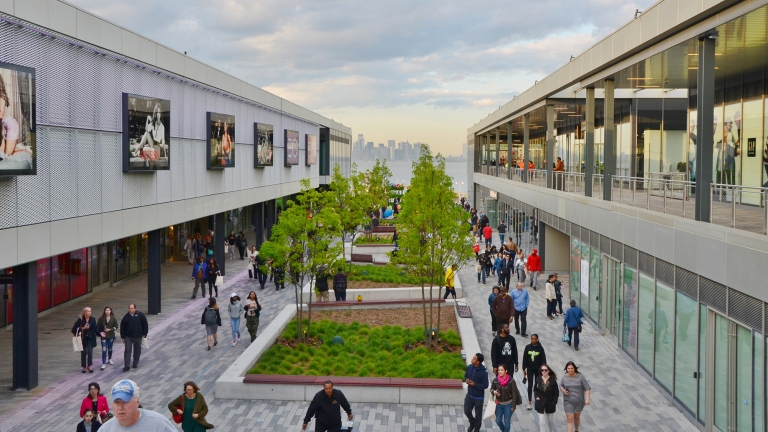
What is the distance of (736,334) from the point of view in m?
11.6

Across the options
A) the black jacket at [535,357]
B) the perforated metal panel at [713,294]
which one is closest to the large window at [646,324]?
the perforated metal panel at [713,294]

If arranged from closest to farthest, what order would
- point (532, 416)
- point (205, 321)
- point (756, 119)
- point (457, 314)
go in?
point (532, 416) < point (756, 119) < point (205, 321) < point (457, 314)

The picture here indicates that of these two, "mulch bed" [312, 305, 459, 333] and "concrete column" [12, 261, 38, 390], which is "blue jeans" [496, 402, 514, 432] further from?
"concrete column" [12, 261, 38, 390]

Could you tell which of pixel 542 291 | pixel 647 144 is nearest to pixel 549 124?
pixel 647 144

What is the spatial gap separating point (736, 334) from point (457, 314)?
11.3 metres

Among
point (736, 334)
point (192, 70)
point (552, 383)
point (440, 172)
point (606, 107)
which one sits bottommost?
point (552, 383)

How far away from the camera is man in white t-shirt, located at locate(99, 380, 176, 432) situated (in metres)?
4.16

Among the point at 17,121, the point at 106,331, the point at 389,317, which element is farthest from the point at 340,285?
the point at 17,121

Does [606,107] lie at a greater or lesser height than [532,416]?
greater

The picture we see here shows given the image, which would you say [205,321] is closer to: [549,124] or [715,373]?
[715,373]

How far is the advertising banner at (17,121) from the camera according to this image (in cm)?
1438

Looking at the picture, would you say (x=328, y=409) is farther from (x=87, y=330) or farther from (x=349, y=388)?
(x=87, y=330)

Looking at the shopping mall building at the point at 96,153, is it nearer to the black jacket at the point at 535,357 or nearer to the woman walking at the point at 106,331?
the woman walking at the point at 106,331

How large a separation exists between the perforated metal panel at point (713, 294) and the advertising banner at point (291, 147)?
34485 millimetres
